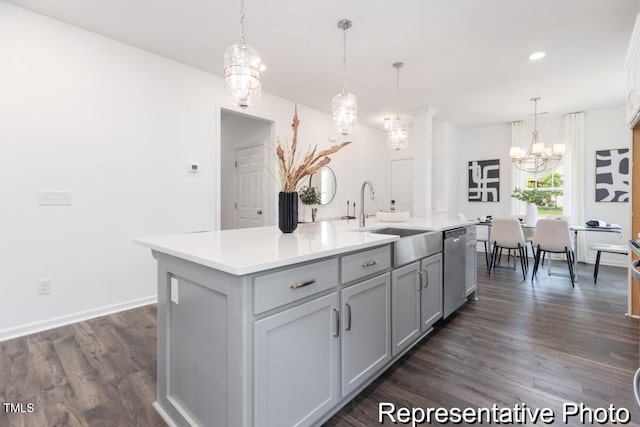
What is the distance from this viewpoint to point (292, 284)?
131 cm

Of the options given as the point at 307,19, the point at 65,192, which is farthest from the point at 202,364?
the point at 307,19

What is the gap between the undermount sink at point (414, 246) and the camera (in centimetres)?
204

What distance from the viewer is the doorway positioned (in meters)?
4.79

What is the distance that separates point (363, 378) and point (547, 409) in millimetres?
980

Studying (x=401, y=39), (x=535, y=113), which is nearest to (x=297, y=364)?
(x=401, y=39)

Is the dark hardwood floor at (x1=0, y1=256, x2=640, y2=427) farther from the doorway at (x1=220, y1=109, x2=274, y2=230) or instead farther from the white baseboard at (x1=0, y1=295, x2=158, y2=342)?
the doorway at (x1=220, y1=109, x2=274, y2=230)

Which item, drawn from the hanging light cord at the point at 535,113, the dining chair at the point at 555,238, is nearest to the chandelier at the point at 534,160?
the hanging light cord at the point at 535,113

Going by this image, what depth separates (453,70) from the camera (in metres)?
3.74

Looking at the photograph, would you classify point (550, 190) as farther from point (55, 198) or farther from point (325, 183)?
point (55, 198)

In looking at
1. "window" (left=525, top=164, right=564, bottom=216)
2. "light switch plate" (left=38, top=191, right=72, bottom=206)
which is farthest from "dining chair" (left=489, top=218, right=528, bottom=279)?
"light switch plate" (left=38, top=191, right=72, bottom=206)

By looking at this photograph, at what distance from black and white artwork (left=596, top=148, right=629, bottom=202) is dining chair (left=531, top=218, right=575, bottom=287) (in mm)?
1865

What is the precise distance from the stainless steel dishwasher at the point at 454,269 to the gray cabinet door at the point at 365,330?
3.33ft

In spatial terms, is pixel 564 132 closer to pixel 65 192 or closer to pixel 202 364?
pixel 202 364

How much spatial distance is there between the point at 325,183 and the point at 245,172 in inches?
54.6
